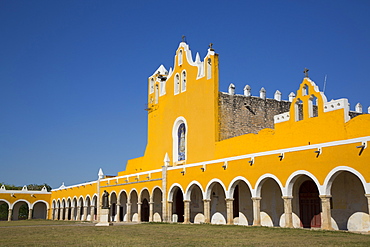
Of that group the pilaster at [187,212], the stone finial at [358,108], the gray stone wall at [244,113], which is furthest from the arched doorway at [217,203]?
the stone finial at [358,108]

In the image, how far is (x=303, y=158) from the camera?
17938 millimetres

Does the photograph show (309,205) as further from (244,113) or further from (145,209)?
(145,209)

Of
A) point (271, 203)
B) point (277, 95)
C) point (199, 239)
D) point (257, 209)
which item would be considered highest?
point (277, 95)

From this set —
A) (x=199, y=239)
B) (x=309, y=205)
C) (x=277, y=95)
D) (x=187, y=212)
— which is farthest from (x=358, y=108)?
(x=199, y=239)

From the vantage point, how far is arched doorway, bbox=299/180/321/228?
19.8 metres

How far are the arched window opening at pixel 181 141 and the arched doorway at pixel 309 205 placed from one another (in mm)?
10395

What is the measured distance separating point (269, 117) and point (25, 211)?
40940mm

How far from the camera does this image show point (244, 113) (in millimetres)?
27781

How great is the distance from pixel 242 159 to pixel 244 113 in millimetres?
6995

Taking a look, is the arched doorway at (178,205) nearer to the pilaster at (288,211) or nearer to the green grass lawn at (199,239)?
the pilaster at (288,211)

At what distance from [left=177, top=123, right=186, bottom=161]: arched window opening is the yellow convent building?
0.07m

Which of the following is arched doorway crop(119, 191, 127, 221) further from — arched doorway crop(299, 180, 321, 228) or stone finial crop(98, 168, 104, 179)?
arched doorway crop(299, 180, 321, 228)

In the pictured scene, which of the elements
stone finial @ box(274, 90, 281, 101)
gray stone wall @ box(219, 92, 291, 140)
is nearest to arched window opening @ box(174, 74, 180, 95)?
gray stone wall @ box(219, 92, 291, 140)

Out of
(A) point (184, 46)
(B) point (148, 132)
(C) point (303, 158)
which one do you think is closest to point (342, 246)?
(C) point (303, 158)
